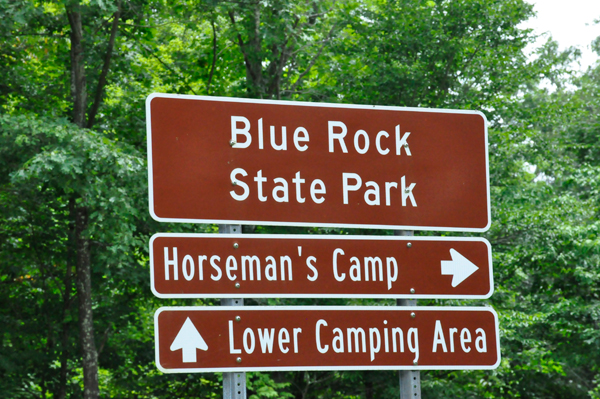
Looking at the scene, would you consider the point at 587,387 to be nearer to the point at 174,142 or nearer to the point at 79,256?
the point at 79,256

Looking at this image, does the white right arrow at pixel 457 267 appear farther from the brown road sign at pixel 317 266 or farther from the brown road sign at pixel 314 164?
the brown road sign at pixel 314 164

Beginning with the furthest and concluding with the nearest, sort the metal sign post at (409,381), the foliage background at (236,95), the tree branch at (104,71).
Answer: the foliage background at (236,95) < the tree branch at (104,71) < the metal sign post at (409,381)

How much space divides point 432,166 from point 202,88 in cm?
954

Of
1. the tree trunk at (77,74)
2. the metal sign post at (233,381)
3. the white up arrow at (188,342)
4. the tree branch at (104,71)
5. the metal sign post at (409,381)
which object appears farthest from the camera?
the tree trunk at (77,74)

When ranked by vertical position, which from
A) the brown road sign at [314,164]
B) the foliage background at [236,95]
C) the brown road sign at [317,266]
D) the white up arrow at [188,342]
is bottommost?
the white up arrow at [188,342]

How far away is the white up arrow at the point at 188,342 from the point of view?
8.91 feet

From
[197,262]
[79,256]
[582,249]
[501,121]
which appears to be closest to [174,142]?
[197,262]

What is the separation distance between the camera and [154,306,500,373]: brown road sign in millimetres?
2736

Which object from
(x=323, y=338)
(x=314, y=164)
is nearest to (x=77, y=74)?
(x=314, y=164)

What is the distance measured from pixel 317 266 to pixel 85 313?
845 centimetres

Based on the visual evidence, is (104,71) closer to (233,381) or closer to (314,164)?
(314,164)

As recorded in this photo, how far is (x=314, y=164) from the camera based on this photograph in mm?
3049

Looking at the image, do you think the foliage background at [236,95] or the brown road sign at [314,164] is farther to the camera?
the foliage background at [236,95]

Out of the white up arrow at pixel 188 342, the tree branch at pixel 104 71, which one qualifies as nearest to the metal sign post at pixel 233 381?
the white up arrow at pixel 188 342
